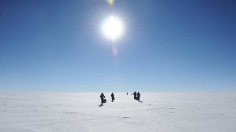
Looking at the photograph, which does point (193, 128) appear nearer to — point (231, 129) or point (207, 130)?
point (207, 130)

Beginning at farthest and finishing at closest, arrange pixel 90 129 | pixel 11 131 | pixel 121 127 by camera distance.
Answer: pixel 121 127, pixel 90 129, pixel 11 131

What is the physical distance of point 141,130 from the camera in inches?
365

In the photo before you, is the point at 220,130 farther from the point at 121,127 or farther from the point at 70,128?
the point at 70,128

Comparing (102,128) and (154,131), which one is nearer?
(154,131)

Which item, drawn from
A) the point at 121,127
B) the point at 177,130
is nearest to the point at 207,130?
the point at 177,130

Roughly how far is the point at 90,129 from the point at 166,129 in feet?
9.48

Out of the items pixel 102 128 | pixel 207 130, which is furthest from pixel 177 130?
pixel 102 128

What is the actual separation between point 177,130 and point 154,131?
3.00 feet

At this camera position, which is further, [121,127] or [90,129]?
[121,127]

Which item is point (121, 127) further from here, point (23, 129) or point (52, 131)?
point (23, 129)

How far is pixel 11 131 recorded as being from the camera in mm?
8711

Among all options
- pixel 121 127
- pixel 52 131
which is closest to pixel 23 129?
pixel 52 131

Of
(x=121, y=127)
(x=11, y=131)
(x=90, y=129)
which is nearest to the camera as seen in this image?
(x=11, y=131)

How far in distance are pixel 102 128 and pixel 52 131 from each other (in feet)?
6.32
